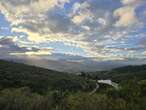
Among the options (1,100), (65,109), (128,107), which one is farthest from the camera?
(1,100)

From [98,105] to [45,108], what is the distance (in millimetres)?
8083

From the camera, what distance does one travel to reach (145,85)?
4000 cm

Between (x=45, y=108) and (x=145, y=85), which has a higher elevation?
(x=145, y=85)

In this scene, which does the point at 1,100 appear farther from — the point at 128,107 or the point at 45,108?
the point at 128,107

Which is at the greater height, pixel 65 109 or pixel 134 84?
pixel 134 84

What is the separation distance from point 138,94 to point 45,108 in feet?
36.8

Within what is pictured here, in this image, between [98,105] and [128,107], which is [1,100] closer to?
[98,105]

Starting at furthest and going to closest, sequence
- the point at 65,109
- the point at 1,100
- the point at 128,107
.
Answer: the point at 1,100 → the point at 65,109 → the point at 128,107

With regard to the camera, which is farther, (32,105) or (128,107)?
(32,105)

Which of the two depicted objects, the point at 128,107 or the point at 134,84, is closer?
the point at 128,107

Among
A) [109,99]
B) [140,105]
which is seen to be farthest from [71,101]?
[140,105]

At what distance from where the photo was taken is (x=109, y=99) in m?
33.9

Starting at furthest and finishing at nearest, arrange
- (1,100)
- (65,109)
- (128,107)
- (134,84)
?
(134,84) → (1,100) → (65,109) → (128,107)

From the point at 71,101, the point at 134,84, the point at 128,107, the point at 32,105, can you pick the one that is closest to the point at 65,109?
the point at 71,101
